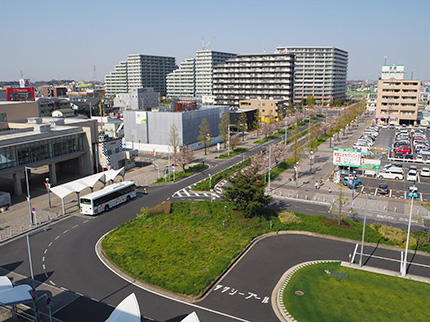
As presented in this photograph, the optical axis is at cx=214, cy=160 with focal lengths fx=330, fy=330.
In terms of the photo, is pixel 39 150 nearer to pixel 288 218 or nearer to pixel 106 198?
pixel 106 198

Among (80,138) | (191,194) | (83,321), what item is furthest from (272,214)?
(80,138)

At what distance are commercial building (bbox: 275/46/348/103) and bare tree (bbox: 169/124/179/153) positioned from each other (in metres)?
120

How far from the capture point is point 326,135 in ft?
339

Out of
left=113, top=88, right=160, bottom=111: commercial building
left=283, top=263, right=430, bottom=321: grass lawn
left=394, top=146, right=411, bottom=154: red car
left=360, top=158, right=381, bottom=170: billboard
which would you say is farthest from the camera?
left=113, top=88, right=160, bottom=111: commercial building

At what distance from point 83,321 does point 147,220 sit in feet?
56.5

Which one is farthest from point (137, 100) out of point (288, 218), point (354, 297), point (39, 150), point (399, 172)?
point (354, 297)

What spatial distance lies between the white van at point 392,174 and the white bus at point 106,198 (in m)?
42.2

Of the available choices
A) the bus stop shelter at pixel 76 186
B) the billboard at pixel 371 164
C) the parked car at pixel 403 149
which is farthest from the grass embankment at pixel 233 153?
the parked car at pixel 403 149

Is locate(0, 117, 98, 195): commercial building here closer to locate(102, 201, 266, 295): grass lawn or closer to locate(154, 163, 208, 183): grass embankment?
locate(154, 163, 208, 183): grass embankment

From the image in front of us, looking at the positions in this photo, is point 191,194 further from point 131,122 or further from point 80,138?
point 131,122

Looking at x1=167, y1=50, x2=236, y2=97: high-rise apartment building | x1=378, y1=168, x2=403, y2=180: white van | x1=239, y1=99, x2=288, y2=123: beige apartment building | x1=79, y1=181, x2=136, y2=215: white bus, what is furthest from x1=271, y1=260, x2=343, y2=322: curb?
x1=167, y1=50, x2=236, y2=97: high-rise apartment building

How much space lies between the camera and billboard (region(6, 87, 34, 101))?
9138 cm

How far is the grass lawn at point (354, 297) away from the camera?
22.2 meters

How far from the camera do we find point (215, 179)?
5525cm
